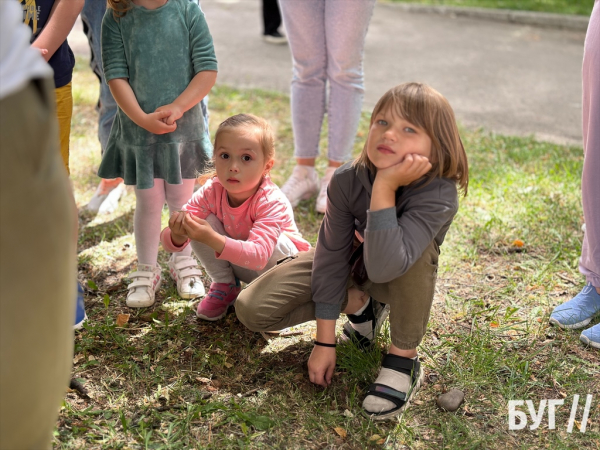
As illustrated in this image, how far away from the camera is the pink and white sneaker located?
267 cm

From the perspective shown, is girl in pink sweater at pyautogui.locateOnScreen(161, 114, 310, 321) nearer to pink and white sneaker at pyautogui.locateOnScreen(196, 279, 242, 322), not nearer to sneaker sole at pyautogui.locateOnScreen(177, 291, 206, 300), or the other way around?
pink and white sneaker at pyautogui.locateOnScreen(196, 279, 242, 322)

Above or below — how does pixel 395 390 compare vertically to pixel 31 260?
below

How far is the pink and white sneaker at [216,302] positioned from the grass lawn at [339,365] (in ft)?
0.13

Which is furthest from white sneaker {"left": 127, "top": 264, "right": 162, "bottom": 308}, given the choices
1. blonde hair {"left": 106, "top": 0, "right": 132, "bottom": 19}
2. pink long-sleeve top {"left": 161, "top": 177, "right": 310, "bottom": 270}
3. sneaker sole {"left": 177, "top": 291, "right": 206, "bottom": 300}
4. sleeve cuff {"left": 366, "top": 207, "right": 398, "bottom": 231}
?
sleeve cuff {"left": 366, "top": 207, "right": 398, "bottom": 231}

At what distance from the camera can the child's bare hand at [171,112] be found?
2555 millimetres

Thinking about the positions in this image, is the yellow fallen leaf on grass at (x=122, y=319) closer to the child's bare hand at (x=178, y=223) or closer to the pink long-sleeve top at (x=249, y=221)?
the pink long-sleeve top at (x=249, y=221)

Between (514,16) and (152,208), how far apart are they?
7.10m

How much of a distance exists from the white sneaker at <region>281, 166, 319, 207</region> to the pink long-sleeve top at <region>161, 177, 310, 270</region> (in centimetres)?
106

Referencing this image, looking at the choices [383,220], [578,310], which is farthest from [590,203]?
[383,220]

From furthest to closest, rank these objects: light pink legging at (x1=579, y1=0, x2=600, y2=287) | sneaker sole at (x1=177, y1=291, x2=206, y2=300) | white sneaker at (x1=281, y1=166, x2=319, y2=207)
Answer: white sneaker at (x1=281, y1=166, x2=319, y2=207) < sneaker sole at (x1=177, y1=291, x2=206, y2=300) < light pink legging at (x1=579, y1=0, x2=600, y2=287)

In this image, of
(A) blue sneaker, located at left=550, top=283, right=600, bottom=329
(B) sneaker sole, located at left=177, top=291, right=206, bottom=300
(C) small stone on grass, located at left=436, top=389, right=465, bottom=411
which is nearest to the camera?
(C) small stone on grass, located at left=436, top=389, right=465, bottom=411

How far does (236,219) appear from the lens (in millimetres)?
2580

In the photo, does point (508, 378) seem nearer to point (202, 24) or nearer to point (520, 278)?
point (520, 278)

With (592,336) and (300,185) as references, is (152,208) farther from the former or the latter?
(592,336)
